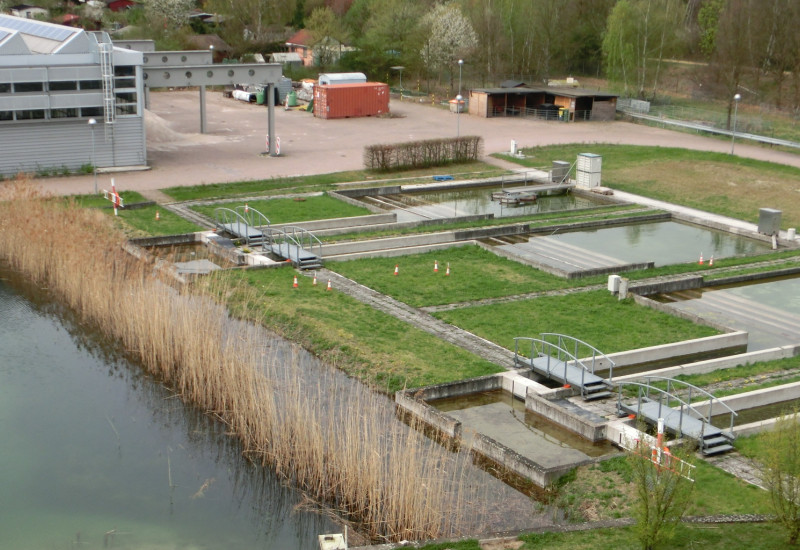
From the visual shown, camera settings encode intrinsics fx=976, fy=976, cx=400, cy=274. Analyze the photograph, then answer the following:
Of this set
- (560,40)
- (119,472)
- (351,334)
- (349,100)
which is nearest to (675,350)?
(351,334)

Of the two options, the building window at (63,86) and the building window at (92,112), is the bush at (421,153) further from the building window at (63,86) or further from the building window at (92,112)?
the building window at (63,86)

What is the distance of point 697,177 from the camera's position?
3650 centimetres

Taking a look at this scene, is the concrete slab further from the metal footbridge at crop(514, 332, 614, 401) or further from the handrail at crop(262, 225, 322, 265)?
the handrail at crop(262, 225, 322, 265)

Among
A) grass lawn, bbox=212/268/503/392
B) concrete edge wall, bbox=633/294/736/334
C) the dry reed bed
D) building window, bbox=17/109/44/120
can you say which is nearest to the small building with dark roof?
building window, bbox=17/109/44/120

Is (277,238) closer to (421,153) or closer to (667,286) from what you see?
(667,286)

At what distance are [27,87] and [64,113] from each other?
1.50 metres

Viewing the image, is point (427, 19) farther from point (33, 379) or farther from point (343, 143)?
point (33, 379)

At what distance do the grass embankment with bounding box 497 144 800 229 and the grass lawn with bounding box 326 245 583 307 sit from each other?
409 inches

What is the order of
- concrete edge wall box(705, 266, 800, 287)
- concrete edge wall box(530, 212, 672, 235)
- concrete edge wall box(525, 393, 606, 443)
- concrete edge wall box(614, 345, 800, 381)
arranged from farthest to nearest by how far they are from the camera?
concrete edge wall box(530, 212, 672, 235) → concrete edge wall box(705, 266, 800, 287) → concrete edge wall box(614, 345, 800, 381) → concrete edge wall box(525, 393, 606, 443)

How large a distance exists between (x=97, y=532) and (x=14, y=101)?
22828 millimetres

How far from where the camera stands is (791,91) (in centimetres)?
5772

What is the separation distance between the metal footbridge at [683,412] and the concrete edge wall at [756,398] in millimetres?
24

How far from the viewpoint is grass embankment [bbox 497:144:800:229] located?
108 ft

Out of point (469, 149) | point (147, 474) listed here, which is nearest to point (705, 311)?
point (147, 474)
